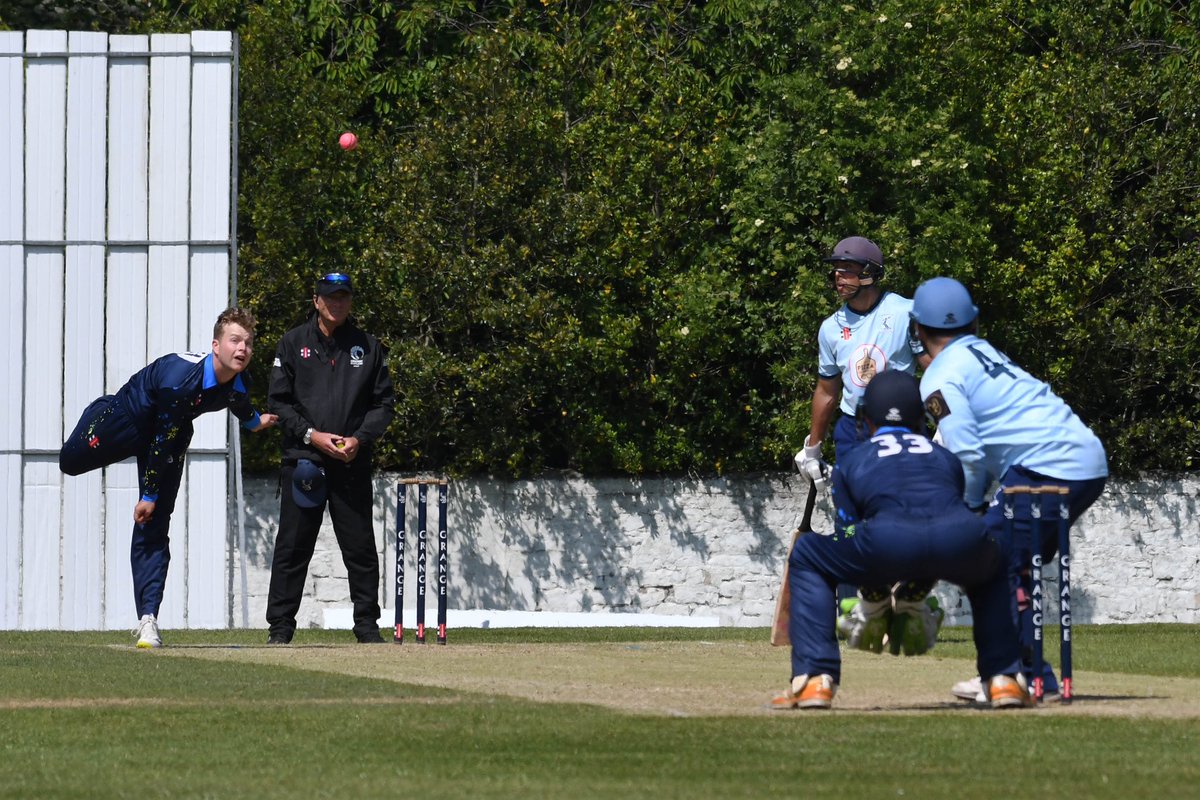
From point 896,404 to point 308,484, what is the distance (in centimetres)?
544

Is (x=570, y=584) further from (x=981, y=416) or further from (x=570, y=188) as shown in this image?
(x=981, y=416)

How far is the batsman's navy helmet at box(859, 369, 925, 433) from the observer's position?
7312 millimetres

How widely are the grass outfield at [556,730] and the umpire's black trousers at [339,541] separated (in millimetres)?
1571

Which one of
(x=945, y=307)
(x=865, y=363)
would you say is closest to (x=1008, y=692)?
(x=945, y=307)

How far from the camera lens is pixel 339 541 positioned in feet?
39.1

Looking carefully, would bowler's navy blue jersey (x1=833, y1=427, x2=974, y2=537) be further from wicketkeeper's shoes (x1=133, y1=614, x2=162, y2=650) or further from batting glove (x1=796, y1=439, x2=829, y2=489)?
wicketkeeper's shoes (x1=133, y1=614, x2=162, y2=650)

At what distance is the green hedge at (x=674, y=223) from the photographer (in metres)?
22.6

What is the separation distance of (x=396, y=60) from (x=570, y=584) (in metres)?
7.71

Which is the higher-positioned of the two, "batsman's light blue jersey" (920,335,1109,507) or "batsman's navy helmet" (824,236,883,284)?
"batsman's navy helmet" (824,236,883,284)

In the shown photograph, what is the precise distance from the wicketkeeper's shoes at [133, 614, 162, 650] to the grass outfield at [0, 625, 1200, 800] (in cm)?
99

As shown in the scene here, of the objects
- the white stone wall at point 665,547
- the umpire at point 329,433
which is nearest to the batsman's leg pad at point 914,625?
the umpire at point 329,433

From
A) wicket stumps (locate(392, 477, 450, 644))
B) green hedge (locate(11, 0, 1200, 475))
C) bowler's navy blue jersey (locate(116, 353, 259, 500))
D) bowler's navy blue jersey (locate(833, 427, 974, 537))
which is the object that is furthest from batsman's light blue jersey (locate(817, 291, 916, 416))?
green hedge (locate(11, 0, 1200, 475))

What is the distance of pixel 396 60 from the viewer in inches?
1009

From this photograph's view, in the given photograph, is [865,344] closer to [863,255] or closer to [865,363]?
[865,363]
